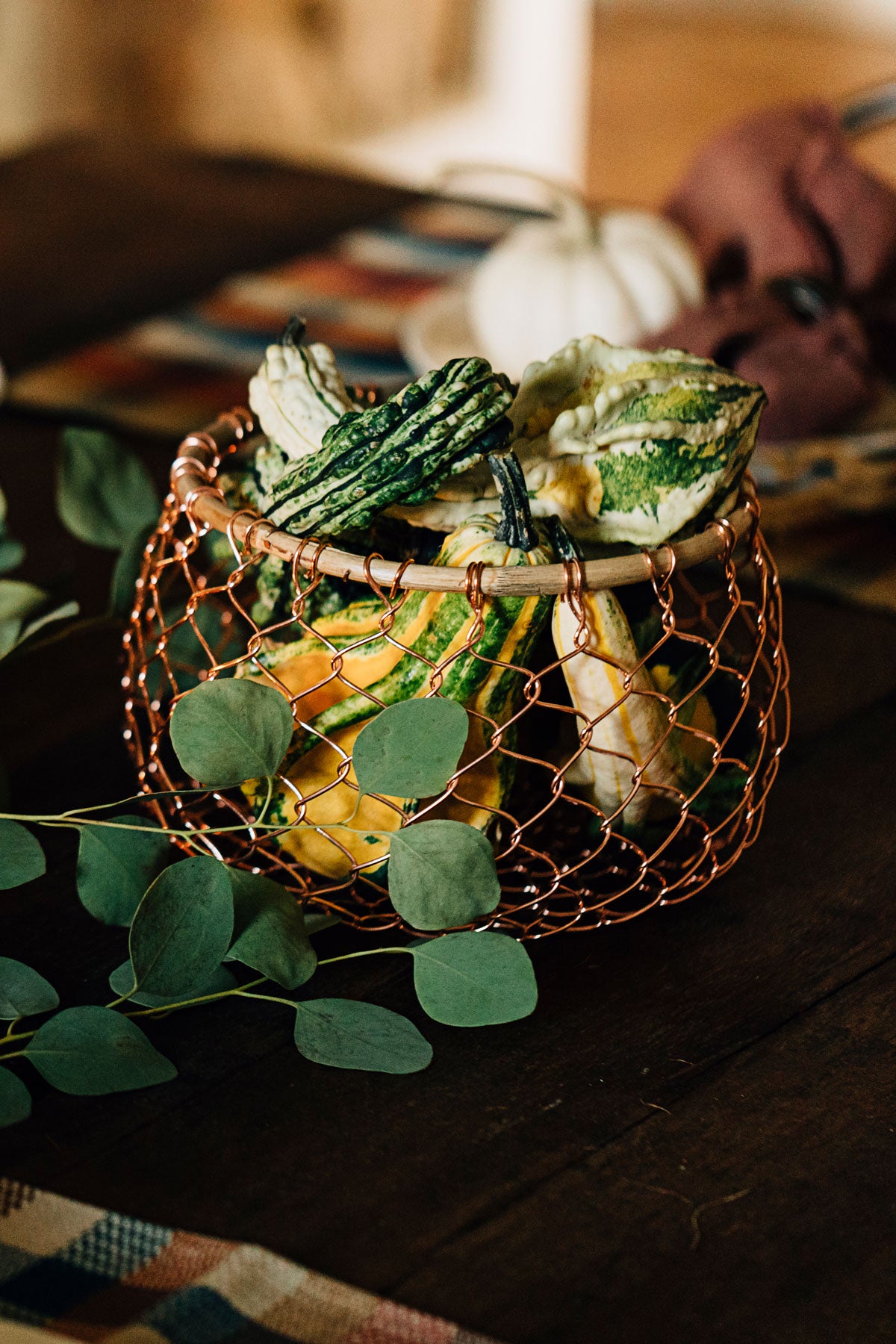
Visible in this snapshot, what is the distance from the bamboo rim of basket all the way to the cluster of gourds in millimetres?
11

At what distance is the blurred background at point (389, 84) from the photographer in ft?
11.1

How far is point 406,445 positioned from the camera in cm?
47

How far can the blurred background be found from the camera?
11.1 ft

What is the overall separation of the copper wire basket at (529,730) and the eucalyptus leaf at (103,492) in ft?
0.15

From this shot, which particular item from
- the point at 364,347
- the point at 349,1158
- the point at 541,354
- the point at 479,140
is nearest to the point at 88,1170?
the point at 349,1158

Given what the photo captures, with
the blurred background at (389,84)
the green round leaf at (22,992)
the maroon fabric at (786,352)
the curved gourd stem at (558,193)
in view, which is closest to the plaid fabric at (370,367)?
the maroon fabric at (786,352)

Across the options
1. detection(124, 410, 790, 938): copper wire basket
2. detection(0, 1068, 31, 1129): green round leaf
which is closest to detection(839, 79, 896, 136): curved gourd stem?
detection(124, 410, 790, 938): copper wire basket

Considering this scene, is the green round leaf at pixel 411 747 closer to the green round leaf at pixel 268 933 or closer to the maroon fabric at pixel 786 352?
the green round leaf at pixel 268 933

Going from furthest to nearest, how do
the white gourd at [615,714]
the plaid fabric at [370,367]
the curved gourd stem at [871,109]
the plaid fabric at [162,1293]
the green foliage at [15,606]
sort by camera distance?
the curved gourd stem at [871,109], the plaid fabric at [370,367], the green foliage at [15,606], the white gourd at [615,714], the plaid fabric at [162,1293]

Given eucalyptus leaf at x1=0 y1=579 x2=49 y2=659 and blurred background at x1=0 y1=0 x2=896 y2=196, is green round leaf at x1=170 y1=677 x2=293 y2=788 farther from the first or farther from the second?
blurred background at x1=0 y1=0 x2=896 y2=196

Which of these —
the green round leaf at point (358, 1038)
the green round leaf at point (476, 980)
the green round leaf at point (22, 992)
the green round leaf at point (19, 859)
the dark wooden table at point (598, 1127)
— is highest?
the green round leaf at point (19, 859)

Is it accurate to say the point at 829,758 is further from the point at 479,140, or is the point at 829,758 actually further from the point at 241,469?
the point at 479,140

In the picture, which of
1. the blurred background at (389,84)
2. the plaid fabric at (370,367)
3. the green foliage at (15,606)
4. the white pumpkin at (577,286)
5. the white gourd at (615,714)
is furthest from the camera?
the blurred background at (389,84)

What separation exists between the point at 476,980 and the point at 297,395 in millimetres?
232
